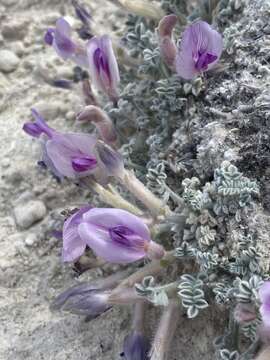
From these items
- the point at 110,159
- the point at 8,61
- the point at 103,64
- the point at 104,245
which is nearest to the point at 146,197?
the point at 110,159

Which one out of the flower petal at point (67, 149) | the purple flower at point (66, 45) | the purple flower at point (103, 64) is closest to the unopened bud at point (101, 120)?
the purple flower at point (103, 64)

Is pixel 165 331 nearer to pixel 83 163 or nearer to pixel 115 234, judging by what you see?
pixel 115 234

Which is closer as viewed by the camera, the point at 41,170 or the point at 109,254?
the point at 109,254

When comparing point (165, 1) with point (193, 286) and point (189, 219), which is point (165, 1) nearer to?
point (189, 219)

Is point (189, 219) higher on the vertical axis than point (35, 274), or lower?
Answer: higher

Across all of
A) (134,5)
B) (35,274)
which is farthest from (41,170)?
(134,5)
